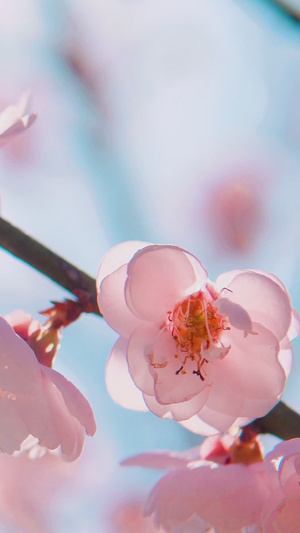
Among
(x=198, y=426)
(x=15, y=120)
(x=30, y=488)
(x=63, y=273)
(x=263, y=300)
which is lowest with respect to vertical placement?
(x=30, y=488)

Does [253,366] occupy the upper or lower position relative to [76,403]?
lower

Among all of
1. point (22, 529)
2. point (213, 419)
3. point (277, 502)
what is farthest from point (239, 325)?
point (22, 529)

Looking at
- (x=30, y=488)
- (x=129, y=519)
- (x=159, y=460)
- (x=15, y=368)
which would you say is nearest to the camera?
(x=15, y=368)

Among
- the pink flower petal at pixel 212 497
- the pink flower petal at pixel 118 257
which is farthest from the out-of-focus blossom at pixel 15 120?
the pink flower petal at pixel 212 497

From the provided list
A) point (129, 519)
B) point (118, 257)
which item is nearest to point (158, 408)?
point (118, 257)

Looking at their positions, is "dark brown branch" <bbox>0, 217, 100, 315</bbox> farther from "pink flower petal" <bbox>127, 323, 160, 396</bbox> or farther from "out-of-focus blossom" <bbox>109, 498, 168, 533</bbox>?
"out-of-focus blossom" <bbox>109, 498, 168, 533</bbox>

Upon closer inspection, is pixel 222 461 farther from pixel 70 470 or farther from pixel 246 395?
pixel 70 470

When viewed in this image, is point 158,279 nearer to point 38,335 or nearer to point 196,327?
point 196,327
